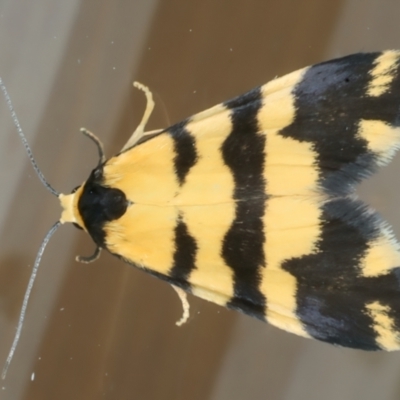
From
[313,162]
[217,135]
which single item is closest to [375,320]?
[313,162]

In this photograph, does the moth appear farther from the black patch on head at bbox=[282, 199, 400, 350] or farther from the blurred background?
the blurred background

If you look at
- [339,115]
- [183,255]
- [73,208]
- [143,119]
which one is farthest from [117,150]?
[339,115]

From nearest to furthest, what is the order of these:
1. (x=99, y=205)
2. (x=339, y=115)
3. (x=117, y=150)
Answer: (x=339, y=115), (x=99, y=205), (x=117, y=150)

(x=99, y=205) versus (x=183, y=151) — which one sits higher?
(x=183, y=151)

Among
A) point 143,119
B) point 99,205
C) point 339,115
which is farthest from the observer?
point 143,119

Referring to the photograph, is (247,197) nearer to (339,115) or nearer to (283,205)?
(283,205)
